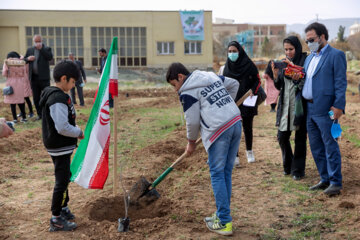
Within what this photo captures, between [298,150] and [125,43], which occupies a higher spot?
[125,43]

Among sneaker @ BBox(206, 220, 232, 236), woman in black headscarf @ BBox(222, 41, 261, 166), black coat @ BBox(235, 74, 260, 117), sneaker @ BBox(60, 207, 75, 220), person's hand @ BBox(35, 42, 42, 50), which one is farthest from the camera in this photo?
person's hand @ BBox(35, 42, 42, 50)

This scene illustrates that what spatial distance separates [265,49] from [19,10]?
37.8 metres

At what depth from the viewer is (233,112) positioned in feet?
14.1

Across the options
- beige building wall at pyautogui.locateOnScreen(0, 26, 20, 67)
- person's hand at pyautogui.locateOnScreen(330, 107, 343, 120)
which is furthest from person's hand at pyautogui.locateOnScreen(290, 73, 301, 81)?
beige building wall at pyautogui.locateOnScreen(0, 26, 20, 67)

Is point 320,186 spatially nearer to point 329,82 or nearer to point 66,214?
point 329,82

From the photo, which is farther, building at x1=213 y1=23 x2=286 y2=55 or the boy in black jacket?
building at x1=213 y1=23 x2=286 y2=55

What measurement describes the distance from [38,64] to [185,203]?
778 cm

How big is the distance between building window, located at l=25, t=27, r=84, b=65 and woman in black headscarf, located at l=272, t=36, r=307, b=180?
36.9 metres

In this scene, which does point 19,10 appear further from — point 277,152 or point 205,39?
point 277,152

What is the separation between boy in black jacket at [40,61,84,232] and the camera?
4.24 m

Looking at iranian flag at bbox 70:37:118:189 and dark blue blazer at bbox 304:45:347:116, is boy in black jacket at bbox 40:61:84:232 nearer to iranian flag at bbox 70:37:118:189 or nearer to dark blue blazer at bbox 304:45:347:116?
iranian flag at bbox 70:37:118:189

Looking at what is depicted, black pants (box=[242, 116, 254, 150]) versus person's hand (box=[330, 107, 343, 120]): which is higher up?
person's hand (box=[330, 107, 343, 120])

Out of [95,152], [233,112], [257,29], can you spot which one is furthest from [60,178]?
[257,29]

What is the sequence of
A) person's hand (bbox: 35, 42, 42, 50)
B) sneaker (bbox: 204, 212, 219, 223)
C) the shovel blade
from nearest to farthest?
1. sneaker (bbox: 204, 212, 219, 223)
2. the shovel blade
3. person's hand (bbox: 35, 42, 42, 50)
